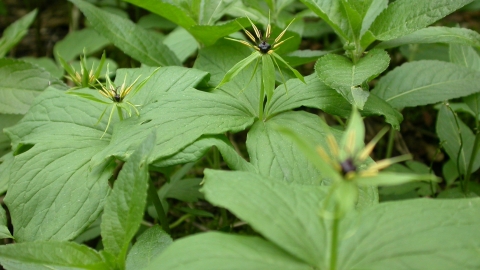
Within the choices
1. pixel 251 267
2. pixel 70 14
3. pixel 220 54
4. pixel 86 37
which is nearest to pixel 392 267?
pixel 251 267

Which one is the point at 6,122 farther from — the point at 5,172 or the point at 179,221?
the point at 179,221

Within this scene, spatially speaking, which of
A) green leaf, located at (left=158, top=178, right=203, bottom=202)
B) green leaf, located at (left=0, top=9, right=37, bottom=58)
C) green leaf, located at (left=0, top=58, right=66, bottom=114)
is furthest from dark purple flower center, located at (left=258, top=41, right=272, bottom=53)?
green leaf, located at (left=0, top=9, right=37, bottom=58)

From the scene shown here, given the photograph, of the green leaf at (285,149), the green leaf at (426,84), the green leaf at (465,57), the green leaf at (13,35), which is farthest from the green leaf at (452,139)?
the green leaf at (13,35)

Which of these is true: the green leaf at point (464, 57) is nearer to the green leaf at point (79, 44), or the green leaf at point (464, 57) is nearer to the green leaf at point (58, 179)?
the green leaf at point (58, 179)

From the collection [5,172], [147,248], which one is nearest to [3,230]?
[5,172]

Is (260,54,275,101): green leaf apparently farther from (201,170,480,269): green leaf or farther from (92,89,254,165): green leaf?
(201,170,480,269): green leaf

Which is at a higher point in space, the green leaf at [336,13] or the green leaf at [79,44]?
the green leaf at [79,44]
